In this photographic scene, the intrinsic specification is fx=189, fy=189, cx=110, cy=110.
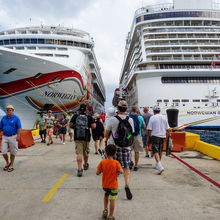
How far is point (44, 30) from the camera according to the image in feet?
91.4

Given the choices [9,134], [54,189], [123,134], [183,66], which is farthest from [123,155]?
[183,66]

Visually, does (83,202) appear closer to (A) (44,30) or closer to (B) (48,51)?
(B) (48,51)

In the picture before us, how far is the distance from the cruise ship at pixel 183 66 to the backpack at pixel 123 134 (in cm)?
1707

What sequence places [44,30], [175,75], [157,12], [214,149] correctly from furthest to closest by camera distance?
1. [157,12]
2. [44,30]
3. [175,75]
4. [214,149]

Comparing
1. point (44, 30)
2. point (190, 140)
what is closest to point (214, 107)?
point (190, 140)

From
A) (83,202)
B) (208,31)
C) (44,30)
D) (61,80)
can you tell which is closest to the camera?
(83,202)

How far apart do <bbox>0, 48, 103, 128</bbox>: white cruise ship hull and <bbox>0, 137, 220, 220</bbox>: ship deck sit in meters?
12.6

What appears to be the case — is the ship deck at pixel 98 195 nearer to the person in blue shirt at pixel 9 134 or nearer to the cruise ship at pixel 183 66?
the person in blue shirt at pixel 9 134

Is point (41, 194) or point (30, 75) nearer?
point (41, 194)

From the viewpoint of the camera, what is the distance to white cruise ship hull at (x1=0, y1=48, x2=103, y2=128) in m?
15.6

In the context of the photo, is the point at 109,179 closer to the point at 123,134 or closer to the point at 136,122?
the point at 123,134

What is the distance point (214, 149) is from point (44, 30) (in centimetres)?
2824

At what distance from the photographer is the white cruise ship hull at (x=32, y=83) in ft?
51.2

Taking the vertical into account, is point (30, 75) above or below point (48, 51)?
below
